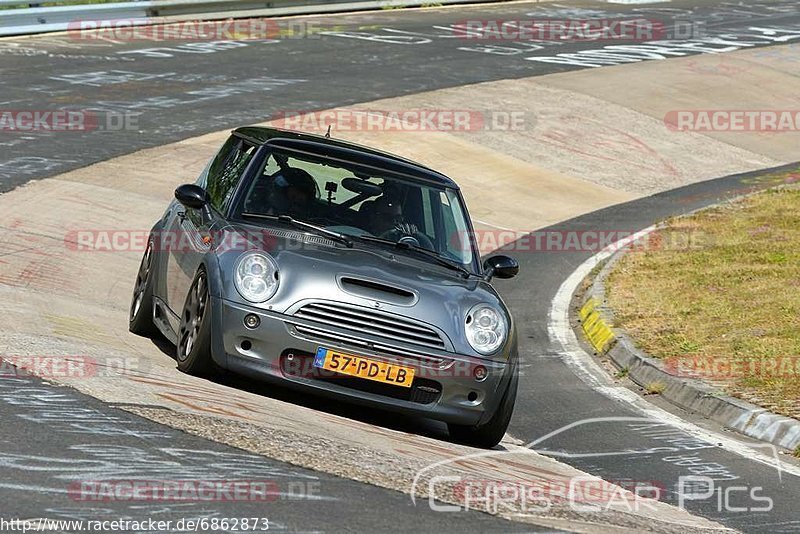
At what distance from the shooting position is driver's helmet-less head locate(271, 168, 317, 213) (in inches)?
345

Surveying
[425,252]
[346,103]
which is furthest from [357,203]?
[346,103]

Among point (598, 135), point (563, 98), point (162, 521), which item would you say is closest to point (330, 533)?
point (162, 521)

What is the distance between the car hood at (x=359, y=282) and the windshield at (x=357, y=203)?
40cm

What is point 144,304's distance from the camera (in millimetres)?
9445

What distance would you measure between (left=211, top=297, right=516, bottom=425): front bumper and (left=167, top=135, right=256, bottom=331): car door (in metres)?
Answer: 0.78

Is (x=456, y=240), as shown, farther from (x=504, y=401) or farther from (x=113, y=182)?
(x=113, y=182)

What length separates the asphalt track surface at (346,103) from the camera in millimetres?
6148

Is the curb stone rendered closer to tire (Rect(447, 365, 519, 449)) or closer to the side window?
tire (Rect(447, 365, 519, 449))

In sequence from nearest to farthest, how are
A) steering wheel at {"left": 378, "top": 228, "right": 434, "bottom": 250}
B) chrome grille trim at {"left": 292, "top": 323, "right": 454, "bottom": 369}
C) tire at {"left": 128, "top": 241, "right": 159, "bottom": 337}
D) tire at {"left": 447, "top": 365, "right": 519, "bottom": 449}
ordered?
chrome grille trim at {"left": 292, "top": 323, "right": 454, "bottom": 369}
tire at {"left": 447, "top": 365, "right": 519, "bottom": 449}
steering wheel at {"left": 378, "top": 228, "right": 434, "bottom": 250}
tire at {"left": 128, "top": 241, "right": 159, "bottom": 337}

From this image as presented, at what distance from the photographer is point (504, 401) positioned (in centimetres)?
802

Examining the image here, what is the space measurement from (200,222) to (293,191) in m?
0.63

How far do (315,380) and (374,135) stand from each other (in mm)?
12704

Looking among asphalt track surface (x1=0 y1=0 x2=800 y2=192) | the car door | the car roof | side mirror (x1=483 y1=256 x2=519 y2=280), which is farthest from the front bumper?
asphalt track surface (x1=0 y1=0 x2=800 y2=192)

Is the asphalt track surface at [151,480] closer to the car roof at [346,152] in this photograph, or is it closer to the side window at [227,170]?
the side window at [227,170]
